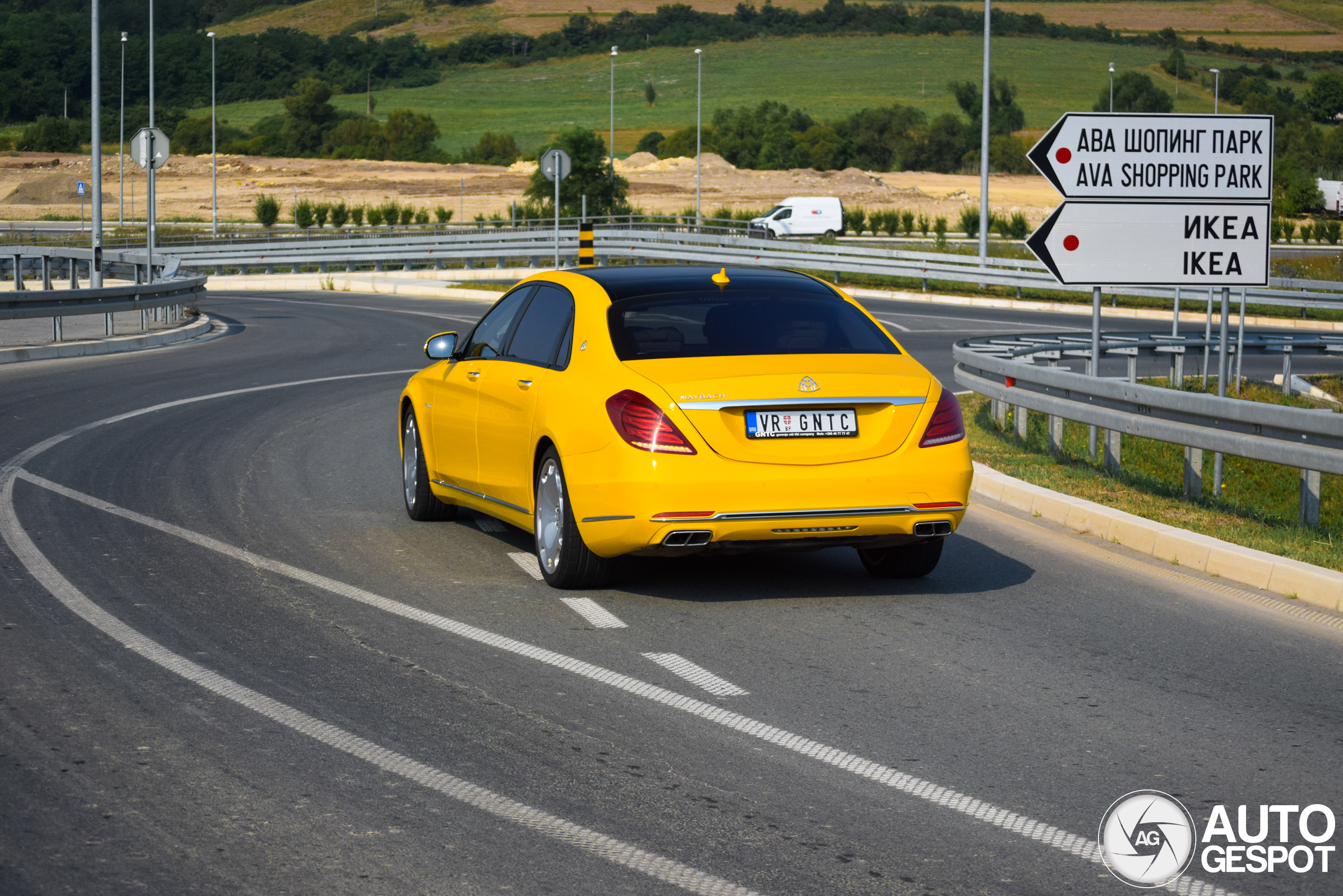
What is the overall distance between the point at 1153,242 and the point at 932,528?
18.3ft

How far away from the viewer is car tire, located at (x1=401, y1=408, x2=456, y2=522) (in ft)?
33.0

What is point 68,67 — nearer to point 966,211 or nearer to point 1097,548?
point 966,211

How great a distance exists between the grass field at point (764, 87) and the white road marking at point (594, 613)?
14451 cm

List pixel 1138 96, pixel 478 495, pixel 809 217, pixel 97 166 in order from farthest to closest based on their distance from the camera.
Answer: pixel 1138 96
pixel 809 217
pixel 97 166
pixel 478 495

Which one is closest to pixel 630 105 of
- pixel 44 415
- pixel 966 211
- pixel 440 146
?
pixel 440 146

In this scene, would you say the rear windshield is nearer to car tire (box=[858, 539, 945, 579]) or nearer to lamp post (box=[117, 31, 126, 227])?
car tire (box=[858, 539, 945, 579])

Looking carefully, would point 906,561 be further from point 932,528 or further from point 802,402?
point 802,402

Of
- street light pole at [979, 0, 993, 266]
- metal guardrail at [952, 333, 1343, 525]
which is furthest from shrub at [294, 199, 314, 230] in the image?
metal guardrail at [952, 333, 1343, 525]

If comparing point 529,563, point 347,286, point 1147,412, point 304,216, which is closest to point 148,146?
point 347,286

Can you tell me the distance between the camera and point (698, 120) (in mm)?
94938

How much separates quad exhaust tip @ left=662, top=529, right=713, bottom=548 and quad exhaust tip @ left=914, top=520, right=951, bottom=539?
1.03 meters

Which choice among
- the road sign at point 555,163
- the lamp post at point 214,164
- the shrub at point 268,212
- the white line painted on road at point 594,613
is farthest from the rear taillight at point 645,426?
the shrub at point 268,212

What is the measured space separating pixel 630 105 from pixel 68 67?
58.3 m

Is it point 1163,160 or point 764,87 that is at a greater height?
point 764,87
